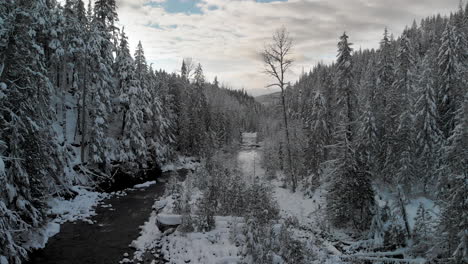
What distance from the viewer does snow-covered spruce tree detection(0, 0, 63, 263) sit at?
31.5 ft

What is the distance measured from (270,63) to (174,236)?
16293 millimetres

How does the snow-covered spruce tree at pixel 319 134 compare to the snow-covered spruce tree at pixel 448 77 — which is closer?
the snow-covered spruce tree at pixel 448 77

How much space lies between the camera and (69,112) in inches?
1309

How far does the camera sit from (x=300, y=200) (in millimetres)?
22344

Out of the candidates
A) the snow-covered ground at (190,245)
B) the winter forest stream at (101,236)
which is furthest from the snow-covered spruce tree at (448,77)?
the winter forest stream at (101,236)

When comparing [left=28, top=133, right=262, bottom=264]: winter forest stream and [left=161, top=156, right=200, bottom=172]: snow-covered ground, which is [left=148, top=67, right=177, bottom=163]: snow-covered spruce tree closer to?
[left=161, top=156, right=200, bottom=172]: snow-covered ground

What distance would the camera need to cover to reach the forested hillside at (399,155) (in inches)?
381

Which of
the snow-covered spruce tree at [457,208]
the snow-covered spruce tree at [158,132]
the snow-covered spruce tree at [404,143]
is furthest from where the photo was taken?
the snow-covered spruce tree at [158,132]

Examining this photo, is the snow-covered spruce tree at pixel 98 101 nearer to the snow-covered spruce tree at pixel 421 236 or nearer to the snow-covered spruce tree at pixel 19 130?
the snow-covered spruce tree at pixel 19 130

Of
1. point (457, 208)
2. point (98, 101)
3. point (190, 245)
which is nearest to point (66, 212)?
point (190, 245)

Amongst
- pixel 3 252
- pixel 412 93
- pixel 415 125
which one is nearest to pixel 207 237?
pixel 3 252

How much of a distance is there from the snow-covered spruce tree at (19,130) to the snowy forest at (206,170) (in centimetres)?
7

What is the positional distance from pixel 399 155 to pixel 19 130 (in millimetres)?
27080

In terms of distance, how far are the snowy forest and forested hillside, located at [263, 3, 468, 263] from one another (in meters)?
0.10
